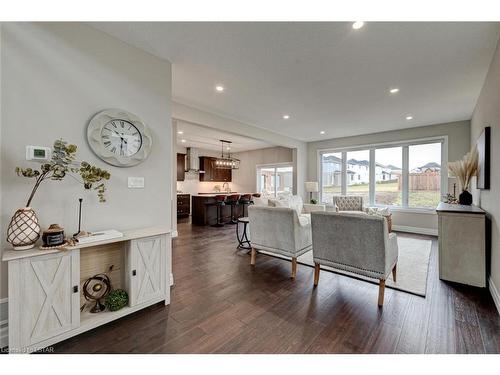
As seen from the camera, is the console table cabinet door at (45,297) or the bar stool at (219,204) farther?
the bar stool at (219,204)

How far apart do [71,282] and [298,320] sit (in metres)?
1.92

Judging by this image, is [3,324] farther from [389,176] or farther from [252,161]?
[252,161]

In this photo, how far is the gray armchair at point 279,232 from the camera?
2869mm

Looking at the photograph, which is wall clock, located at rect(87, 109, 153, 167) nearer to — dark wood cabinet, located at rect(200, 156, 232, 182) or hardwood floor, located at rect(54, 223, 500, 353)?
hardwood floor, located at rect(54, 223, 500, 353)

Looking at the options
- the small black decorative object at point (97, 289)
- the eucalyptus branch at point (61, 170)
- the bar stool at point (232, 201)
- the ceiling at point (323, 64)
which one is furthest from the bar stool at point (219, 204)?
the eucalyptus branch at point (61, 170)

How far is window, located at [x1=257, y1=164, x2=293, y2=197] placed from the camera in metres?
8.68

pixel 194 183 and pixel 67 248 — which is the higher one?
pixel 194 183

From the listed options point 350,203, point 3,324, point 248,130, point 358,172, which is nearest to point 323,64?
point 248,130

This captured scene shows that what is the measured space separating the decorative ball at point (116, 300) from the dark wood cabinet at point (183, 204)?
6.28 meters

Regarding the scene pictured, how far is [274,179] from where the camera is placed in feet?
29.5

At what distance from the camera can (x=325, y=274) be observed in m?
2.96

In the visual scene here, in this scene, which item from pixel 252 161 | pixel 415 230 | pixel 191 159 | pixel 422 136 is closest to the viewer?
pixel 422 136

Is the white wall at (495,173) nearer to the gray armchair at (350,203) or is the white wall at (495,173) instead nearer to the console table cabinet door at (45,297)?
the gray armchair at (350,203)
